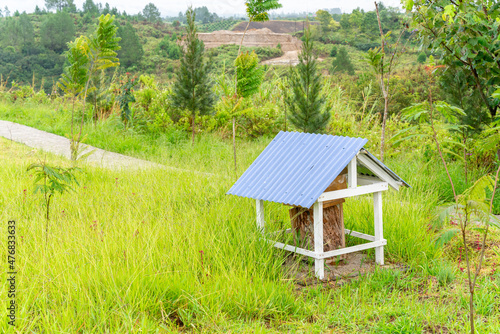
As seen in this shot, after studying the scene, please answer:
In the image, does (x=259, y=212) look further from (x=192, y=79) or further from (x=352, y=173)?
(x=192, y=79)

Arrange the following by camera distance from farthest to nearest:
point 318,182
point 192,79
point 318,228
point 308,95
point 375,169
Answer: point 192,79 → point 308,95 → point 375,169 → point 318,228 → point 318,182

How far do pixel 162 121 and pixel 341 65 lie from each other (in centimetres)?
2869

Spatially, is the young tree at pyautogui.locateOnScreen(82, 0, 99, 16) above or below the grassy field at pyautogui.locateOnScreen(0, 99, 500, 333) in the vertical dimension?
above

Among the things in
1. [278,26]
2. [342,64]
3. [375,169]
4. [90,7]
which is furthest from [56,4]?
[375,169]

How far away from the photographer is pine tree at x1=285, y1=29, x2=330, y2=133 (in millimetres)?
8672

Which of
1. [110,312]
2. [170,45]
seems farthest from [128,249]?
[170,45]

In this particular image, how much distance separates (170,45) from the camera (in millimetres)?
61531

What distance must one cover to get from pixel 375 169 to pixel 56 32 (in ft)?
258

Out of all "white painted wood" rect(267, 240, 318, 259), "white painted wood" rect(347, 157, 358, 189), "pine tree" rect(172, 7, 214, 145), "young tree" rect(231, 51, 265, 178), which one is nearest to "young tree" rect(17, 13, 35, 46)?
"pine tree" rect(172, 7, 214, 145)

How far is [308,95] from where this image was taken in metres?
8.66

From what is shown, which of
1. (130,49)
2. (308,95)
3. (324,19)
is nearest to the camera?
(308,95)

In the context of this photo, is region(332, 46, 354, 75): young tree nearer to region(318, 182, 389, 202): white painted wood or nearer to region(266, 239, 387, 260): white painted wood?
region(318, 182, 389, 202): white painted wood

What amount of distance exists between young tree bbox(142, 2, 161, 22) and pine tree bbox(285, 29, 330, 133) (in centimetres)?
8728

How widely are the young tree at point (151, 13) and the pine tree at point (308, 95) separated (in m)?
87.3
